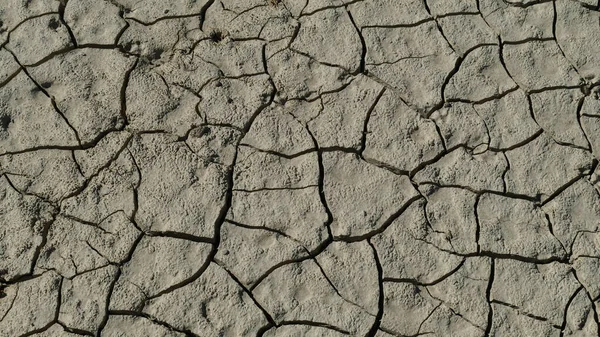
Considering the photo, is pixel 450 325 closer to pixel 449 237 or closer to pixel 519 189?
pixel 449 237

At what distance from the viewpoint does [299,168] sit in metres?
3.44

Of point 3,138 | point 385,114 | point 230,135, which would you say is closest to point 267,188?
point 230,135

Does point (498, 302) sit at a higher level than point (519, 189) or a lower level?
lower

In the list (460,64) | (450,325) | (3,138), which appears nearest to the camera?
(450,325)

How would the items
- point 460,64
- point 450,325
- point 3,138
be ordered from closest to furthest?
point 450,325 < point 3,138 < point 460,64

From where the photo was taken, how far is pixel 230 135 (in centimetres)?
348

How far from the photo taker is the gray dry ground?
3193mm

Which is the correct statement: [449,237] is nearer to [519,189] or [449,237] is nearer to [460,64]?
[519,189]

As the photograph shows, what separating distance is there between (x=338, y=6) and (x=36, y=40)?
153 centimetres

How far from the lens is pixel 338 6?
377cm

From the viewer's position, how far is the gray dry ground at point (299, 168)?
10.5 ft

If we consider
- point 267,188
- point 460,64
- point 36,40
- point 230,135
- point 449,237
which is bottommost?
point 449,237

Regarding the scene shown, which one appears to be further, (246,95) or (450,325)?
(246,95)

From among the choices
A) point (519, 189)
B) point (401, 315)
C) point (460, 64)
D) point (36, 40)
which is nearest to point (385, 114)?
point (460, 64)
